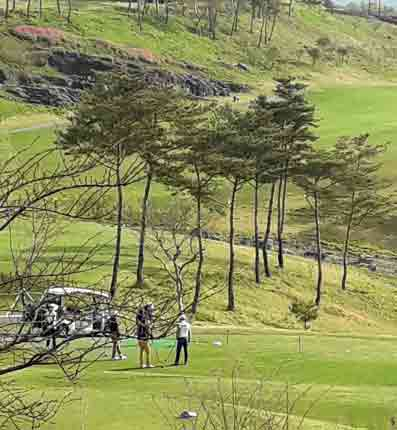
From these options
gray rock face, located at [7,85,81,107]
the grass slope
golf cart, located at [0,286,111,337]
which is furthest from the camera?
gray rock face, located at [7,85,81,107]

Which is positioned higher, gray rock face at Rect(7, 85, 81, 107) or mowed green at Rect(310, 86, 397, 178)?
gray rock face at Rect(7, 85, 81, 107)

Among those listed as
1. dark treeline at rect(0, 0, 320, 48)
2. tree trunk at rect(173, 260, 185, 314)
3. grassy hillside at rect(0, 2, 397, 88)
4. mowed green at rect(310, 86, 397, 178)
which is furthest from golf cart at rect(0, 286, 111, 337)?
dark treeline at rect(0, 0, 320, 48)

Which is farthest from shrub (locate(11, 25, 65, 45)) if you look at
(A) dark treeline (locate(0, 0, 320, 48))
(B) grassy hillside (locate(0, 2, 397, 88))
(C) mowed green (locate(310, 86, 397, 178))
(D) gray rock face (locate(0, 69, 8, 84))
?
(C) mowed green (locate(310, 86, 397, 178))

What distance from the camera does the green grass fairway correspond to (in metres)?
15.5

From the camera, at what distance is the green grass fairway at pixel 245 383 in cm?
1552

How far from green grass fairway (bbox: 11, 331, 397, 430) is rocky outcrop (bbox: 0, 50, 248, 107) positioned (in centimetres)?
6379

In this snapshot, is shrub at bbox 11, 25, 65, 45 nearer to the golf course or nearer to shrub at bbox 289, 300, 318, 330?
the golf course

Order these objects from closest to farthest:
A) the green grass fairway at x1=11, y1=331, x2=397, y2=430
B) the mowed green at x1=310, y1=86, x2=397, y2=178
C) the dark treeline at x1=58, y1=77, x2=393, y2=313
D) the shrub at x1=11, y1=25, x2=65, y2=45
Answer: the green grass fairway at x1=11, y1=331, x2=397, y2=430 < the dark treeline at x1=58, y1=77, x2=393, y2=313 < the mowed green at x1=310, y1=86, x2=397, y2=178 < the shrub at x1=11, y1=25, x2=65, y2=45

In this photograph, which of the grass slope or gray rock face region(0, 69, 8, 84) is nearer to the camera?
the grass slope

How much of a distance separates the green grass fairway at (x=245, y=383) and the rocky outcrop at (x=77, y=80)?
63.8 metres

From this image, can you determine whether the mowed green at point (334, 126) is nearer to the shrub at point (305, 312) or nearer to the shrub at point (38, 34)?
the shrub at point (38, 34)

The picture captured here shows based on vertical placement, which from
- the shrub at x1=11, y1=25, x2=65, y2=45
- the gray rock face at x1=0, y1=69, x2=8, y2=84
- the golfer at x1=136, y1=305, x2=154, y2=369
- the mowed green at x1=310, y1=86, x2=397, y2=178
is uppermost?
the golfer at x1=136, y1=305, x2=154, y2=369

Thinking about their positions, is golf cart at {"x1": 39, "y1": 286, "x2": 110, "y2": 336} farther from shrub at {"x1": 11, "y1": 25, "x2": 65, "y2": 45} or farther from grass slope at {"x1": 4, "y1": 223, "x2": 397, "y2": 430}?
shrub at {"x1": 11, "y1": 25, "x2": 65, "y2": 45}

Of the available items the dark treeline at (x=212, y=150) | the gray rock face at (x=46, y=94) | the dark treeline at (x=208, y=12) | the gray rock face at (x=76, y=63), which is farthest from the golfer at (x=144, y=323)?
the dark treeline at (x=208, y=12)
